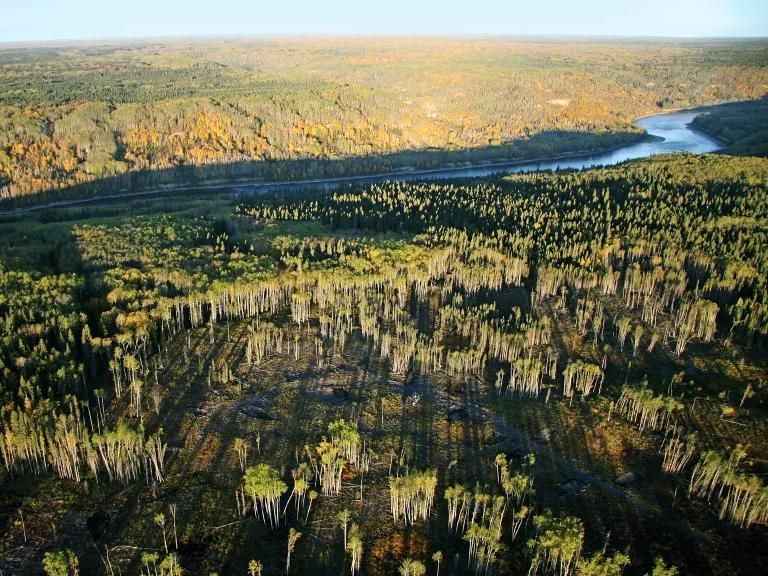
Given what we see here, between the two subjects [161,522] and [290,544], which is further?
[161,522]

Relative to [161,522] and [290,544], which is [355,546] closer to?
[290,544]

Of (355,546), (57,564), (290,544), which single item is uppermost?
(57,564)

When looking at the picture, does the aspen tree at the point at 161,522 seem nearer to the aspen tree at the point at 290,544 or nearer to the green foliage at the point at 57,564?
the green foliage at the point at 57,564

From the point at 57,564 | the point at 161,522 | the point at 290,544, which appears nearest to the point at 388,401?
the point at 290,544

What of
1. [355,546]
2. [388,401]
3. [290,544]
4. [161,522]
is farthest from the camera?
[388,401]

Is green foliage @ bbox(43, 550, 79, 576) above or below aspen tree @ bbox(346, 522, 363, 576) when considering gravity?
above

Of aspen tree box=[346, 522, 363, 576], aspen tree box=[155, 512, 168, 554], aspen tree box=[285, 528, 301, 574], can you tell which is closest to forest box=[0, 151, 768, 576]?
aspen tree box=[346, 522, 363, 576]

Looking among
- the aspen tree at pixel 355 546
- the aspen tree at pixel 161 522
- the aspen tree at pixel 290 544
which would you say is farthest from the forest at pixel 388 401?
the aspen tree at pixel 161 522

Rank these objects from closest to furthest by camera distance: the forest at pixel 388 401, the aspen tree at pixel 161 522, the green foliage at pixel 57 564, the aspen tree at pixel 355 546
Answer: the green foliage at pixel 57 564 < the aspen tree at pixel 355 546 < the aspen tree at pixel 161 522 < the forest at pixel 388 401

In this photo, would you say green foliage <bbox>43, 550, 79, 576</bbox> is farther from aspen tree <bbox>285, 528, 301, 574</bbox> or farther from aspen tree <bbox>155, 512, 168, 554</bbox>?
aspen tree <bbox>285, 528, 301, 574</bbox>
